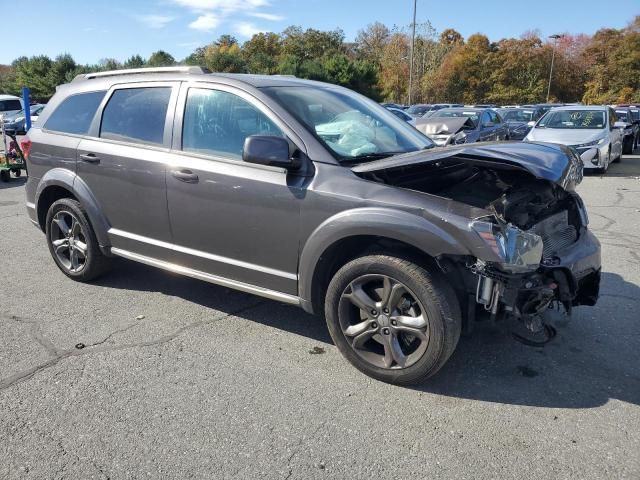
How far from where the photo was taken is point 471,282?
297 centimetres

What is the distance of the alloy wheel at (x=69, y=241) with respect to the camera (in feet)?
15.5

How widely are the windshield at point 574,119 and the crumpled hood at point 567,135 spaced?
36 cm

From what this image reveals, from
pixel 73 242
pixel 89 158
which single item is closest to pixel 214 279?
pixel 89 158

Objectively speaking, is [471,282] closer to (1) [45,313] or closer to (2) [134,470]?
(2) [134,470]

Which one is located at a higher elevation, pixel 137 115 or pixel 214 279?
pixel 137 115

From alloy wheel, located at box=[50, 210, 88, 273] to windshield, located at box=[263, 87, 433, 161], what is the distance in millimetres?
Answer: 2362

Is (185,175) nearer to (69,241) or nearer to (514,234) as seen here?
(69,241)

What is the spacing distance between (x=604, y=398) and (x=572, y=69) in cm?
7760

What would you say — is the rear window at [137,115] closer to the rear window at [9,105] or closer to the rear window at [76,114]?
the rear window at [76,114]

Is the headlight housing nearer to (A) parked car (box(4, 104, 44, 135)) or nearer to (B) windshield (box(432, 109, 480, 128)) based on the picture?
(B) windshield (box(432, 109, 480, 128))

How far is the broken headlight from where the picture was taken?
2727 mm

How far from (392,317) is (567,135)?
448 inches

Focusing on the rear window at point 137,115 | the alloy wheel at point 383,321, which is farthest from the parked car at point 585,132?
the alloy wheel at point 383,321

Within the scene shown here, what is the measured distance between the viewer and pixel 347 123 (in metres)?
3.80
